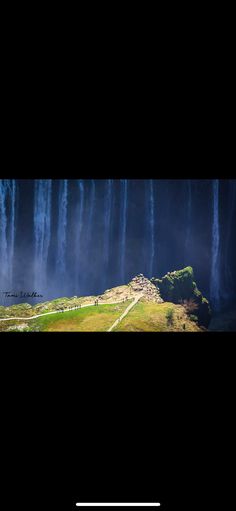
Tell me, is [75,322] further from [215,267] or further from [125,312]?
[215,267]

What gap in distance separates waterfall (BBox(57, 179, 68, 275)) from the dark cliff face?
0.02m

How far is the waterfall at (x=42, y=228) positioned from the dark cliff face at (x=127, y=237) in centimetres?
2

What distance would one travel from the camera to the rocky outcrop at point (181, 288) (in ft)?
19.2

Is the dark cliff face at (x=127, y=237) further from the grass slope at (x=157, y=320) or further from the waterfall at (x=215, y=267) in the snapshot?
the grass slope at (x=157, y=320)

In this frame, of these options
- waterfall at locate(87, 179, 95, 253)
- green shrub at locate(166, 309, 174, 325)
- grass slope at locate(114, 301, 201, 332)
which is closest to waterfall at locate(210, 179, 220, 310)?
grass slope at locate(114, 301, 201, 332)

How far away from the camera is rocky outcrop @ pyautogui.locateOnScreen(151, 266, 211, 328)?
5855 millimetres

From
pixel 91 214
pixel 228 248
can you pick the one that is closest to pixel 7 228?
pixel 91 214

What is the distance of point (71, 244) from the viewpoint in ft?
19.9


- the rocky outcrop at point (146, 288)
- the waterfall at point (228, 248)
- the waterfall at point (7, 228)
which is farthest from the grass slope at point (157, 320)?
the waterfall at point (7, 228)

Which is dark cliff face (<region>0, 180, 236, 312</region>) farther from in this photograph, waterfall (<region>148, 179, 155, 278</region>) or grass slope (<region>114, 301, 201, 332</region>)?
grass slope (<region>114, 301, 201, 332</region>)
